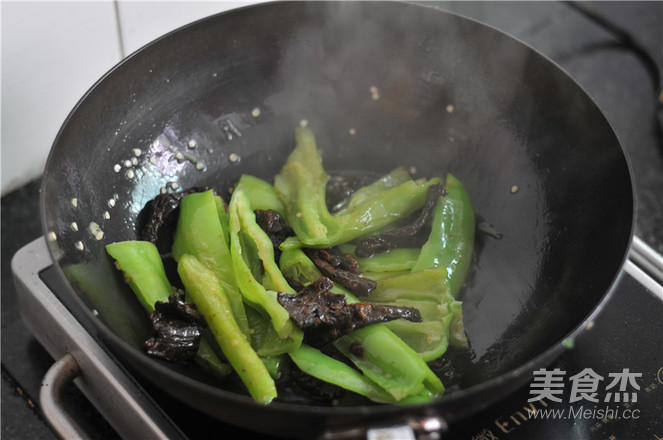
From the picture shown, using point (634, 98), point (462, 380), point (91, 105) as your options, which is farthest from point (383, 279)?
point (634, 98)

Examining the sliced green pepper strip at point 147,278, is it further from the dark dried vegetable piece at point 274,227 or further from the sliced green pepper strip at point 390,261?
the sliced green pepper strip at point 390,261

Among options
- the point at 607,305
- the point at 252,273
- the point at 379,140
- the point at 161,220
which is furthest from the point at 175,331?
the point at 607,305

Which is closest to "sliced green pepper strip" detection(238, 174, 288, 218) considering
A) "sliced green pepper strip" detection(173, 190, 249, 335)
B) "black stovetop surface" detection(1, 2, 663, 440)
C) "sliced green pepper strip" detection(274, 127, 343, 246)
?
"sliced green pepper strip" detection(274, 127, 343, 246)

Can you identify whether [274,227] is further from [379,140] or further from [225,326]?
[379,140]

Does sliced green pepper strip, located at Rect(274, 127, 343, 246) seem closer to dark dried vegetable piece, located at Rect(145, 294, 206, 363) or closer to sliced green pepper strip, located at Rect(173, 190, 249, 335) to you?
sliced green pepper strip, located at Rect(173, 190, 249, 335)

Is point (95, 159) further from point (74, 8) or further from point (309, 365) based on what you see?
point (309, 365)
